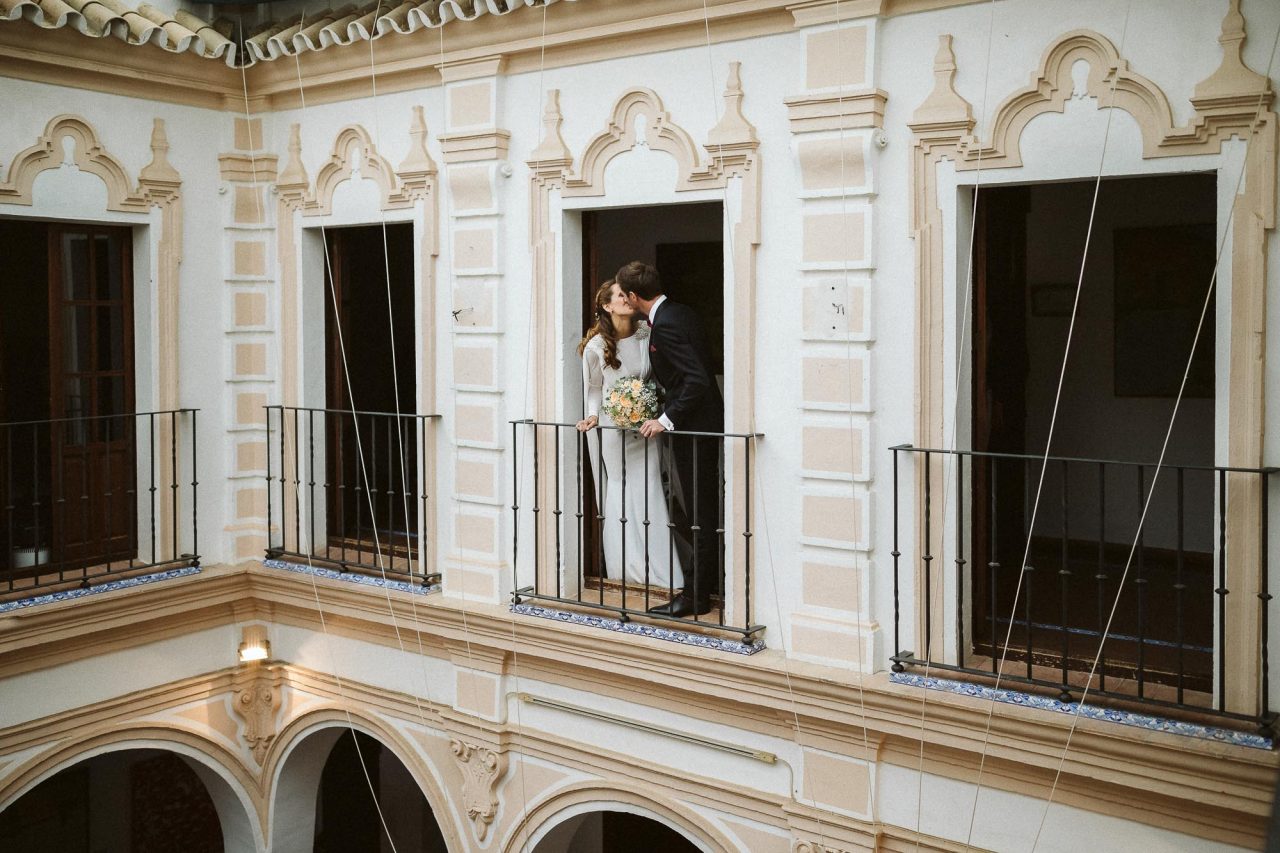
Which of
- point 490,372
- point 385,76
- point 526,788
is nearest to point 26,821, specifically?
point 526,788

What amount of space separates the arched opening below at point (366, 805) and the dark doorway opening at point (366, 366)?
7.33 ft

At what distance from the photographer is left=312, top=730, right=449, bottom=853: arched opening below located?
400 inches

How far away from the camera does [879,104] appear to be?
5598 millimetres

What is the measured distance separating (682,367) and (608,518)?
1.15m

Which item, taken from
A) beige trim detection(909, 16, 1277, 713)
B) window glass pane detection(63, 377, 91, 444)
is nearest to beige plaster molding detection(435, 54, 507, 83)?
beige trim detection(909, 16, 1277, 713)

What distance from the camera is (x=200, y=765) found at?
848 centimetres

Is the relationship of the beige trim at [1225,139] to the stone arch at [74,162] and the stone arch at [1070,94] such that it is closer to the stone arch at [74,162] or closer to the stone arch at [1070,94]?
the stone arch at [1070,94]

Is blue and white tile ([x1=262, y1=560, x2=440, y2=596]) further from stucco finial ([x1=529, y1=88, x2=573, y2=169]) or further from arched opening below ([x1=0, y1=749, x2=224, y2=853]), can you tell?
arched opening below ([x1=0, y1=749, x2=224, y2=853])

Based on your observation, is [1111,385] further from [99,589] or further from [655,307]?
[99,589]

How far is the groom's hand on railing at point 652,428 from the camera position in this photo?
6.29m

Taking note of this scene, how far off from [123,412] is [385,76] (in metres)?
2.82

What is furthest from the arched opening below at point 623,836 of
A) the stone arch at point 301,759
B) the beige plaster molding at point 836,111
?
the beige plaster molding at point 836,111

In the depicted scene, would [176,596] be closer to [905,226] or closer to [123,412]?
[123,412]

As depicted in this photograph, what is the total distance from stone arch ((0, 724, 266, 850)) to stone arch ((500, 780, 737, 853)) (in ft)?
7.98
